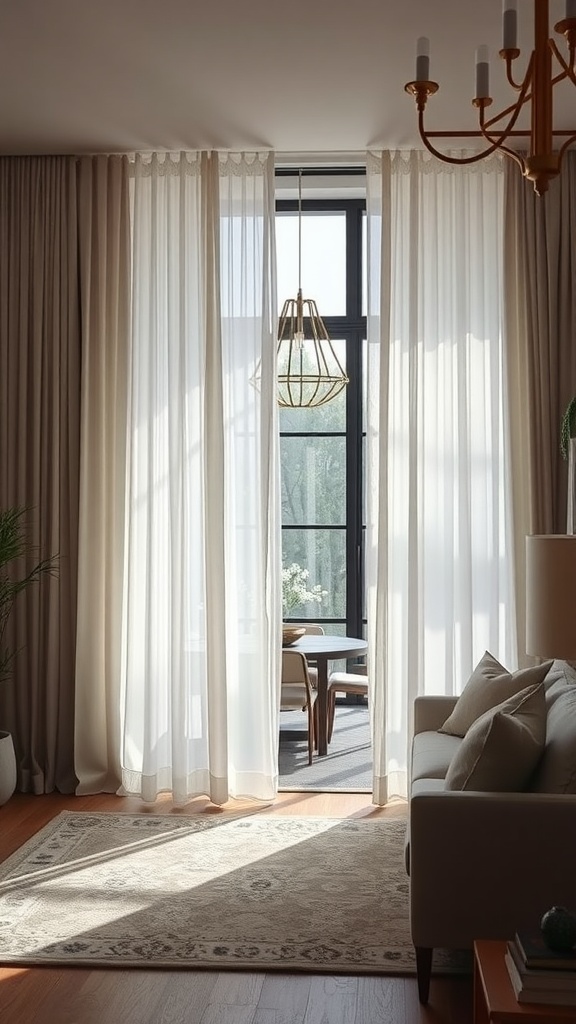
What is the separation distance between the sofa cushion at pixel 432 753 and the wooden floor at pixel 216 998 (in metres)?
0.74

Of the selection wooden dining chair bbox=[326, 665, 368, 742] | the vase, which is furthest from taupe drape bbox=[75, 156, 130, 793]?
the vase

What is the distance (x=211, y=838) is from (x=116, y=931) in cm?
113

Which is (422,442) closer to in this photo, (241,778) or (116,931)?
(241,778)

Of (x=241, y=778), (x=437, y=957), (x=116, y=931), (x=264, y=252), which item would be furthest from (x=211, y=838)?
(x=264, y=252)

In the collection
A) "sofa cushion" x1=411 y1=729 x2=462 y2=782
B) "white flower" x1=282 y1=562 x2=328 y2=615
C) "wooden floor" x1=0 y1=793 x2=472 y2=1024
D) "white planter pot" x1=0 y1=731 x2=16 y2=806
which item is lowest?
"wooden floor" x1=0 y1=793 x2=472 y2=1024

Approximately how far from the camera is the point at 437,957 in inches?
142

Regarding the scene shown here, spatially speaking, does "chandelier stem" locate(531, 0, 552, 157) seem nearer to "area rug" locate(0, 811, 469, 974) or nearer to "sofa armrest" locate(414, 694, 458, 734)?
"area rug" locate(0, 811, 469, 974)

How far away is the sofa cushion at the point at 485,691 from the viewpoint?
13.6 ft

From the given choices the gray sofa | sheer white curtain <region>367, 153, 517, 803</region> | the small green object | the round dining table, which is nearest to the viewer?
the gray sofa

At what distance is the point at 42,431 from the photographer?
18.6ft

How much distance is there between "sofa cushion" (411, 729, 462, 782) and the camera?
3.96m

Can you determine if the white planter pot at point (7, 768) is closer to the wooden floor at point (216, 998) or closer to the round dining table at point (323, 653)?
the round dining table at point (323, 653)

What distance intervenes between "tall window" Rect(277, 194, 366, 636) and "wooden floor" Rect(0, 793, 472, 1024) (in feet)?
14.6

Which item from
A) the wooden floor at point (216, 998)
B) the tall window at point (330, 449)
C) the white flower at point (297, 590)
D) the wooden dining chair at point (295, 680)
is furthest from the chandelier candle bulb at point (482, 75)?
the white flower at point (297, 590)
